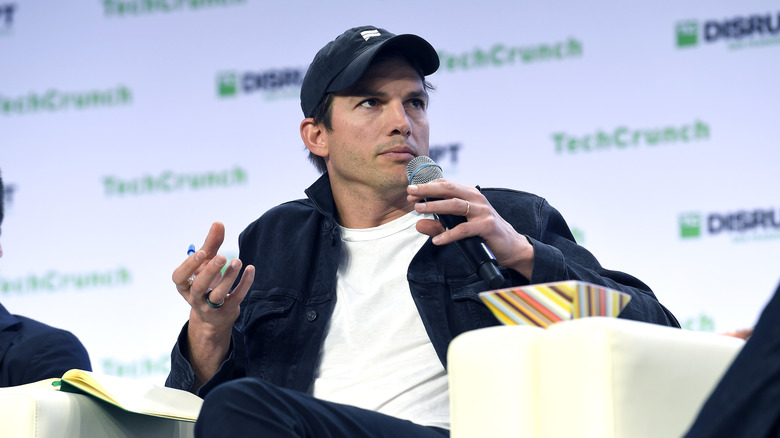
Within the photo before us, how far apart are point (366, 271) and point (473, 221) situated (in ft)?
1.30

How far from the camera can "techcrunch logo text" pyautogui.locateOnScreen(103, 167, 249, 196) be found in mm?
3420

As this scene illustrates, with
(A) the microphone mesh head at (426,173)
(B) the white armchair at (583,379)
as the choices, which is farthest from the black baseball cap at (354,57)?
(B) the white armchair at (583,379)

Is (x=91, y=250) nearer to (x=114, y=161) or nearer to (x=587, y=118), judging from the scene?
(x=114, y=161)

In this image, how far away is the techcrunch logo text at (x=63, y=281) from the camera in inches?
136

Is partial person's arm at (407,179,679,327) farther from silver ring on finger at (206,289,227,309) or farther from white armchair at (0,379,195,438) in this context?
white armchair at (0,379,195,438)

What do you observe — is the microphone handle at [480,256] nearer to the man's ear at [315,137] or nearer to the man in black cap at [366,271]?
the man in black cap at [366,271]

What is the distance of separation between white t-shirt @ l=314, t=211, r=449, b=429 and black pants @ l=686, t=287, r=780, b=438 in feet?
2.64

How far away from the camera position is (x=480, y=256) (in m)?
1.51

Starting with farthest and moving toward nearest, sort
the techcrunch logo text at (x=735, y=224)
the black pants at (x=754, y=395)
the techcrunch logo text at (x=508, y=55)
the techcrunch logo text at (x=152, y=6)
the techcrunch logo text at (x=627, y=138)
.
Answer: the techcrunch logo text at (x=152, y=6)
the techcrunch logo text at (x=508, y=55)
the techcrunch logo text at (x=627, y=138)
the techcrunch logo text at (x=735, y=224)
the black pants at (x=754, y=395)

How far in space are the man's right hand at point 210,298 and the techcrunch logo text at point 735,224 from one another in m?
1.64

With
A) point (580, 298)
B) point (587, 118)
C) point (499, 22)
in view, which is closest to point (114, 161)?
point (499, 22)

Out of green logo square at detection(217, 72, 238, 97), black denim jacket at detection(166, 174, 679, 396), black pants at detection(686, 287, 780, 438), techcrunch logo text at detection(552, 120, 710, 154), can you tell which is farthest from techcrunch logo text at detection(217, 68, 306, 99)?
black pants at detection(686, 287, 780, 438)

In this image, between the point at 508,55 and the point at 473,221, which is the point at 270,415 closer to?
the point at 473,221

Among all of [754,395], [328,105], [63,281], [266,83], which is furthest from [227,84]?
[754,395]
